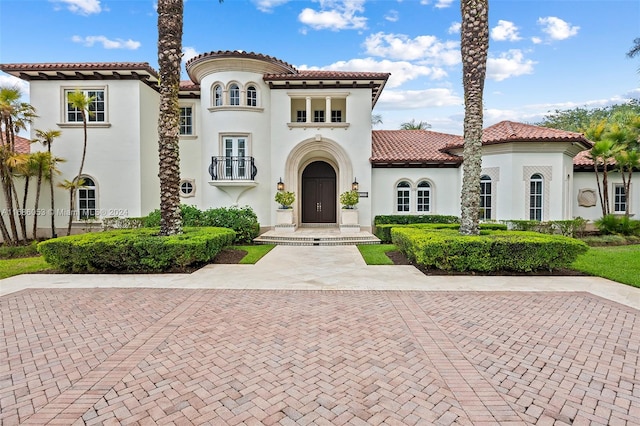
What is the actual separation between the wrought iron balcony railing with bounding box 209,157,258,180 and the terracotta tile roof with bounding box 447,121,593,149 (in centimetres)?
1105

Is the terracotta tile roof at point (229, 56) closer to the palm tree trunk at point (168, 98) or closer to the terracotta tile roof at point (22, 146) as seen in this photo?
the palm tree trunk at point (168, 98)

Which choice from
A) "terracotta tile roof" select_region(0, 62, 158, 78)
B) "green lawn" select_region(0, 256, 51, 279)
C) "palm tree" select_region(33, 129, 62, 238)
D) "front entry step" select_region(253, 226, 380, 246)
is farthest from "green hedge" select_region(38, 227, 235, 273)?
"terracotta tile roof" select_region(0, 62, 158, 78)

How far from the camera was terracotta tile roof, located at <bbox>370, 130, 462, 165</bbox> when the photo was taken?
17.5 metres

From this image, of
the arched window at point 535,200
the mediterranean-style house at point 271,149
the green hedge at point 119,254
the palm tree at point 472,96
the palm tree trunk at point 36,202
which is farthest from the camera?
the arched window at point 535,200

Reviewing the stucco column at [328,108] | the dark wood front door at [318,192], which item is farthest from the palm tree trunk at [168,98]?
the dark wood front door at [318,192]

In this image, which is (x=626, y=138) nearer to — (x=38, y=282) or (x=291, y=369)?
(x=291, y=369)

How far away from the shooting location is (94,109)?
15.7 metres

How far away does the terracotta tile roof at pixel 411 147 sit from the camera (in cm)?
1745

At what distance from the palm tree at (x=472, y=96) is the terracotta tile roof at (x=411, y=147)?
24.3ft

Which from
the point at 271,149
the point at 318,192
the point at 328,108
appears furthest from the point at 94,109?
the point at 318,192

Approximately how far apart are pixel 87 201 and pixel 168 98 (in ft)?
31.2

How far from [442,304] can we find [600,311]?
285cm

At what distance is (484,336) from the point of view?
16.0 feet

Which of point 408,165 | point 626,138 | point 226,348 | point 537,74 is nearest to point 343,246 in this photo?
point 408,165
